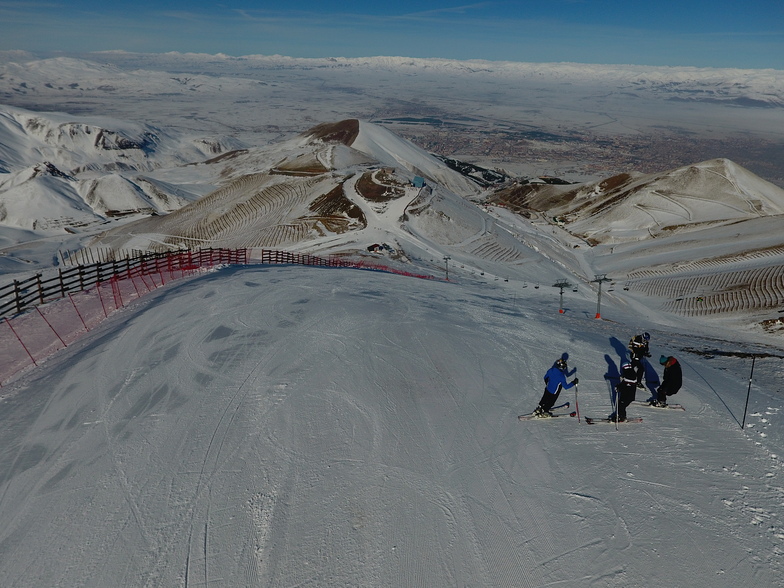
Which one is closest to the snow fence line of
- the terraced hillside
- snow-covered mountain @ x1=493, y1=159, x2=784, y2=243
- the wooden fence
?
the wooden fence

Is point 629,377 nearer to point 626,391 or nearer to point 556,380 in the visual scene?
point 626,391

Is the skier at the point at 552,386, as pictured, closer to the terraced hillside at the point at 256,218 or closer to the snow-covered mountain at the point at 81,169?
the terraced hillside at the point at 256,218

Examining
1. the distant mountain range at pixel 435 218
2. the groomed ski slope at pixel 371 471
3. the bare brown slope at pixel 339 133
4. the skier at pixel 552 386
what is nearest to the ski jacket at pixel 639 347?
the groomed ski slope at pixel 371 471

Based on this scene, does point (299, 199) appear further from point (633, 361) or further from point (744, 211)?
point (744, 211)

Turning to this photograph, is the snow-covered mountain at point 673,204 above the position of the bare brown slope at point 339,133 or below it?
below

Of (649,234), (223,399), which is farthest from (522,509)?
(649,234)

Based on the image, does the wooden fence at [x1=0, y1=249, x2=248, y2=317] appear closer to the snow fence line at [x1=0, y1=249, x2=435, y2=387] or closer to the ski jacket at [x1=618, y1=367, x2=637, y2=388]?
the snow fence line at [x1=0, y1=249, x2=435, y2=387]

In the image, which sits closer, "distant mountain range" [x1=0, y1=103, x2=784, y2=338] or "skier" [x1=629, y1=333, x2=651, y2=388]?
"skier" [x1=629, y1=333, x2=651, y2=388]
